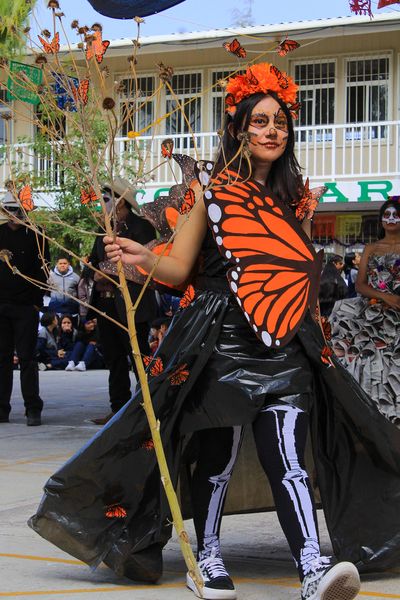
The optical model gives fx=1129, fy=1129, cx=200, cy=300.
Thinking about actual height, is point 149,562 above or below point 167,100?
below

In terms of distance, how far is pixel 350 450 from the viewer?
4.14 metres

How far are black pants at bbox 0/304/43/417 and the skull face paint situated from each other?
136 inches

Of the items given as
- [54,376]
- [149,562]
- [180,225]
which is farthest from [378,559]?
[54,376]

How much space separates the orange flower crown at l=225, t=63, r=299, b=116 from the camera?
4.18 m

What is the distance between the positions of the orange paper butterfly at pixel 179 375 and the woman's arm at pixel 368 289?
12.4ft

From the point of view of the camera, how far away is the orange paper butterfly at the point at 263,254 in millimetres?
3930

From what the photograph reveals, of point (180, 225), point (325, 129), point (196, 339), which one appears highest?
point (325, 129)

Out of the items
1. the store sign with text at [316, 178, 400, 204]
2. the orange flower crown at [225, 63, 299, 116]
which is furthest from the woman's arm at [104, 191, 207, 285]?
the store sign with text at [316, 178, 400, 204]

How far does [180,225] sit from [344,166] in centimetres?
2069

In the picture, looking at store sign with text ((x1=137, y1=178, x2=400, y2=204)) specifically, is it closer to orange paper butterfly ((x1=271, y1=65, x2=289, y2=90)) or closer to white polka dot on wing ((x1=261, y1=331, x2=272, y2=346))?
orange paper butterfly ((x1=271, y1=65, x2=289, y2=90))

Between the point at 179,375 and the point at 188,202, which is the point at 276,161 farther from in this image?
the point at 179,375

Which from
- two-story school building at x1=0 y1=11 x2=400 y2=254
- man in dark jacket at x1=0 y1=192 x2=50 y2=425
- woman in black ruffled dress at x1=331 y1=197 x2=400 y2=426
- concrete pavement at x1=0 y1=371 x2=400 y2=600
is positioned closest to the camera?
concrete pavement at x1=0 y1=371 x2=400 y2=600

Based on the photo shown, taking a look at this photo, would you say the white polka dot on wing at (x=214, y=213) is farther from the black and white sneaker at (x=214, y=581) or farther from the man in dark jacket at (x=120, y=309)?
the man in dark jacket at (x=120, y=309)

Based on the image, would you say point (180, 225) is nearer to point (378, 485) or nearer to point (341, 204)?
point (378, 485)
